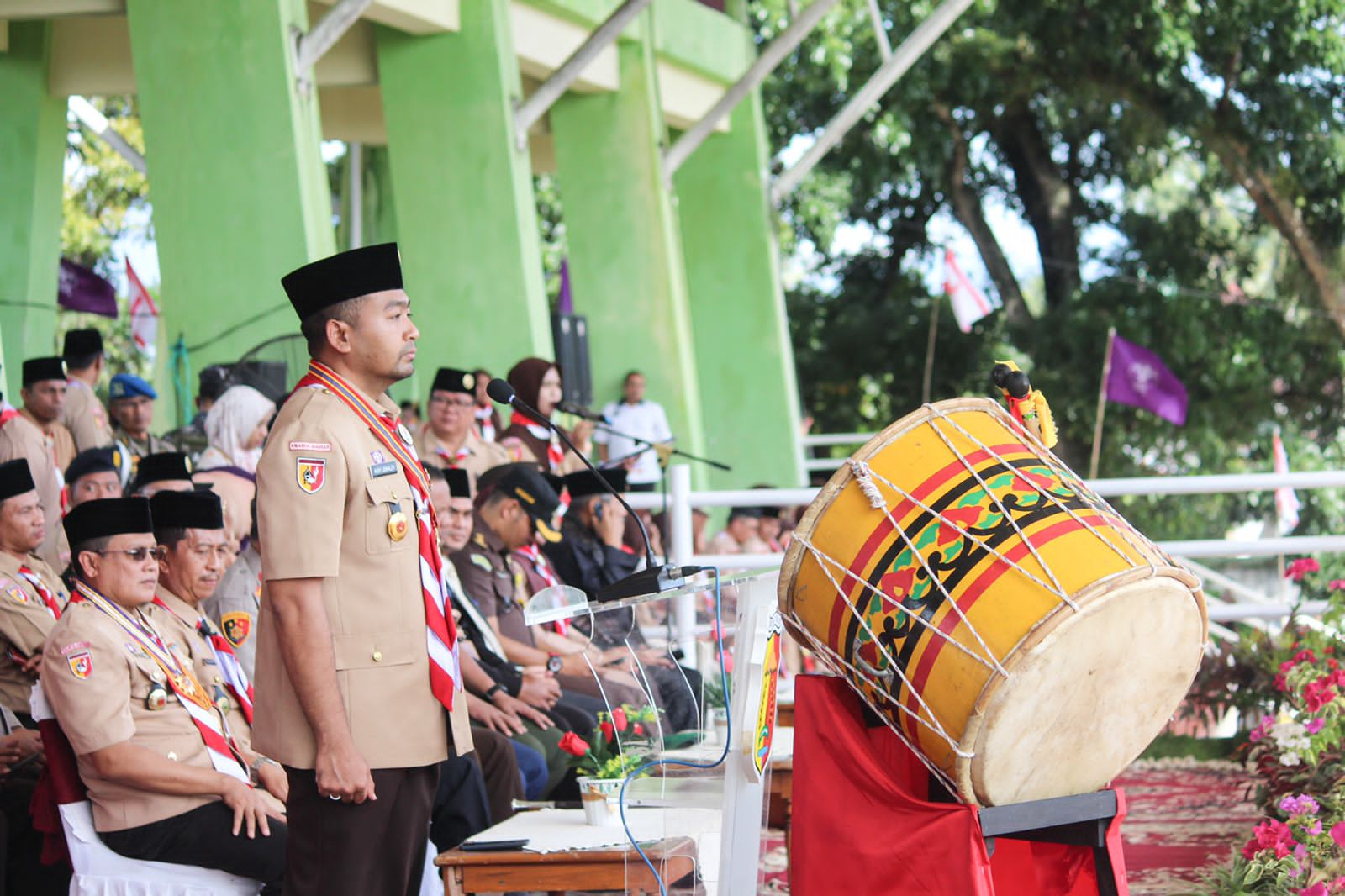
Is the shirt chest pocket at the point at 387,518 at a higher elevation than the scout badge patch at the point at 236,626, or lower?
higher

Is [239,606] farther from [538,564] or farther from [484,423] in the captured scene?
[484,423]

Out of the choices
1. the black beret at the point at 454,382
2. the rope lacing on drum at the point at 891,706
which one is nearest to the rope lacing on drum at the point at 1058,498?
the rope lacing on drum at the point at 891,706

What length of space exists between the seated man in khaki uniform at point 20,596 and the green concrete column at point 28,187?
4947mm

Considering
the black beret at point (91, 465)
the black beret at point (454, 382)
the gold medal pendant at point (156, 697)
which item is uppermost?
the black beret at point (454, 382)

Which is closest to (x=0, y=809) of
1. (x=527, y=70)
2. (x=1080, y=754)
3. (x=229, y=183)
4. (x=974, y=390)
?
(x=1080, y=754)

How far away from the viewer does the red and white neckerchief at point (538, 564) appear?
20.9ft

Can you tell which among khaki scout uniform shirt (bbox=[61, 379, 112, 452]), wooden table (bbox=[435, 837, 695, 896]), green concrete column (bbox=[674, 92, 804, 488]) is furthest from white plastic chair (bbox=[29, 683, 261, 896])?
green concrete column (bbox=[674, 92, 804, 488])

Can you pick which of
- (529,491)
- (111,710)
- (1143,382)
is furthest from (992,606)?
(1143,382)

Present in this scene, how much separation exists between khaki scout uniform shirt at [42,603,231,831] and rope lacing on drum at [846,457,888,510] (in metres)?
1.80

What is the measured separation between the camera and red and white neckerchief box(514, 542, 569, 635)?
6.36m

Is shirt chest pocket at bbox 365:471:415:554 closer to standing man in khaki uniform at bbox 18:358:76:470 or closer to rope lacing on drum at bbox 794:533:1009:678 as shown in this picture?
rope lacing on drum at bbox 794:533:1009:678

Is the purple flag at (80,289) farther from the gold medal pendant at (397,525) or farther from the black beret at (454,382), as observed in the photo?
the gold medal pendant at (397,525)

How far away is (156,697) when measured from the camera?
4145 mm

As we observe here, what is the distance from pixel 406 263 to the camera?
33.9 feet
